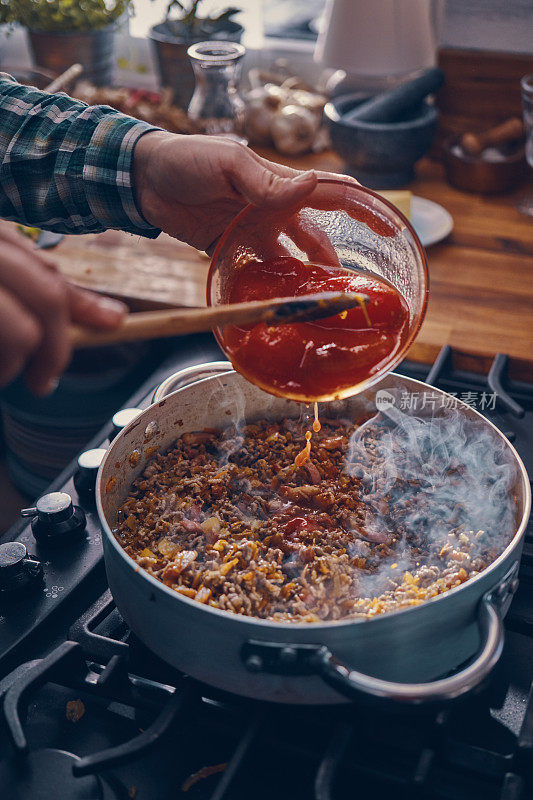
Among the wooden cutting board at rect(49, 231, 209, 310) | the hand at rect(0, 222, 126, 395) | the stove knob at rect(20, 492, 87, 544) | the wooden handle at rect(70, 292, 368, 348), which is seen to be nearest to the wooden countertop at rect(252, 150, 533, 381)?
the wooden cutting board at rect(49, 231, 209, 310)

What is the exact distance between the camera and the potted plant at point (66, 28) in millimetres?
2160

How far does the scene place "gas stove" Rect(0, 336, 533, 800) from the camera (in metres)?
0.79

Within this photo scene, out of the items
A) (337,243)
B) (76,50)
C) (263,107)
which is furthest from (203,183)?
(76,50)

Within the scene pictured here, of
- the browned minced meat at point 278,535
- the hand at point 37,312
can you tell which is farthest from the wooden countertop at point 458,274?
the hand at point 37,312

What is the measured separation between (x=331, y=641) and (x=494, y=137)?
1599mm

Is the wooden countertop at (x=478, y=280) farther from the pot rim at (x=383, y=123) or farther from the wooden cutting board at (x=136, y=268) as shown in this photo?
the wooden cutting board at (x=136, y=268)

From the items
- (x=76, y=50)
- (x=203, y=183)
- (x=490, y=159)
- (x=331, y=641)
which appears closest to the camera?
(x=331, y=641)

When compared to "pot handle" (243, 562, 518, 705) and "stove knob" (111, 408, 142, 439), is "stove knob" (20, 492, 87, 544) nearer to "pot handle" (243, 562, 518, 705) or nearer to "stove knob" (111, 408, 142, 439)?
"stove knob" (111, 408, 142, 439)

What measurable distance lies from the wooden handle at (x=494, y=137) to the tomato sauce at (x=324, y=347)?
1.17 metres

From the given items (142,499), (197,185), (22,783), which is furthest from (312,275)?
(22,783)

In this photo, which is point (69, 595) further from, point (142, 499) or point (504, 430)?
point (504, 430)

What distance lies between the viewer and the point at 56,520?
106cm

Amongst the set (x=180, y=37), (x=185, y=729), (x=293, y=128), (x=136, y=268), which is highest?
(x=180, y=37)

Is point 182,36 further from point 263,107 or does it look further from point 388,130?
point 388,130
